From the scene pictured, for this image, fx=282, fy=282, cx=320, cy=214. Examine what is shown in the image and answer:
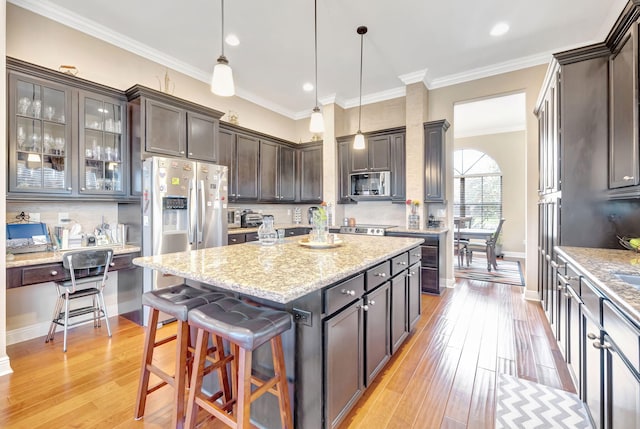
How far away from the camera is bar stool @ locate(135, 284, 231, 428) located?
4.83 feet

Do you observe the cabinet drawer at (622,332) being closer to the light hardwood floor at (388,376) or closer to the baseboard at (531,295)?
the light hardwood floor at (388,376)

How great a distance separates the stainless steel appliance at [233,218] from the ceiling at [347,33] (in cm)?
204

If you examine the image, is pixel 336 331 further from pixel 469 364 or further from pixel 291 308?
pixel 469 364

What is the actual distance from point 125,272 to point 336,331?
2.97 metres

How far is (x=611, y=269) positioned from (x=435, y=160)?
3032 millimetres

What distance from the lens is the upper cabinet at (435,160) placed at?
14.1ft

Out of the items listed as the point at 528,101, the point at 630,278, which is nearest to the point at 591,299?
the point at 630,278

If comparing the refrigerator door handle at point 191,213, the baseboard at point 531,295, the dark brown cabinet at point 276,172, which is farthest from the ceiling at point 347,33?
the baseboard at point 531,295

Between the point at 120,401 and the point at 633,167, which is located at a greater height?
the point at 633,167

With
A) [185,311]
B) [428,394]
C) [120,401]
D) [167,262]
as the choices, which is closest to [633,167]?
[428,394]

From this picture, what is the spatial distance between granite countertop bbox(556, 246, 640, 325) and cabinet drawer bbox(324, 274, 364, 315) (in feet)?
3.69

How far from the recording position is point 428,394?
1.93 meters

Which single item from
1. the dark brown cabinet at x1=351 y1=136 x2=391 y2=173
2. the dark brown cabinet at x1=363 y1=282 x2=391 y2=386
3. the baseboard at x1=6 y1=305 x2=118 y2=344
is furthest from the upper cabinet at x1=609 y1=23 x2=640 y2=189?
the baseboard at x1=6 y1=305 x2=118 y2=344

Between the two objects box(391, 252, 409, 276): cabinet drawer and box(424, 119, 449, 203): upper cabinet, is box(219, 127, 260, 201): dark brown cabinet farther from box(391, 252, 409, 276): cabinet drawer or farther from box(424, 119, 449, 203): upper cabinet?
box(391, 252, 409, 276): cabinet drawer
